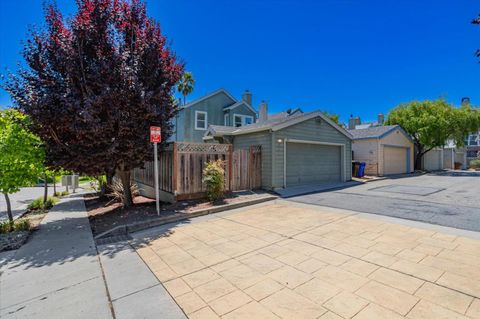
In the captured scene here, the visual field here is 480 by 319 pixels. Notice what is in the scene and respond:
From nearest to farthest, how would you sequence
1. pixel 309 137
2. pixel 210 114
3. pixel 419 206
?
pixel 419 206 < pixel 309 137 < pixel 210 114

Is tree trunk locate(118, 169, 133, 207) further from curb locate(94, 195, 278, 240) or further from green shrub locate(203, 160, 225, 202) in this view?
green shrub locate(203, 160, 225, 202)

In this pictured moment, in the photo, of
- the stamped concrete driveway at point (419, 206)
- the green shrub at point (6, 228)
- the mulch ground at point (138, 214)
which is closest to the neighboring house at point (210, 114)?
the mulch ground at point (138, 214)

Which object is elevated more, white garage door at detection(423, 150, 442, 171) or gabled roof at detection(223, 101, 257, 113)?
gabled roof at detection(223, 101, 257, 113)

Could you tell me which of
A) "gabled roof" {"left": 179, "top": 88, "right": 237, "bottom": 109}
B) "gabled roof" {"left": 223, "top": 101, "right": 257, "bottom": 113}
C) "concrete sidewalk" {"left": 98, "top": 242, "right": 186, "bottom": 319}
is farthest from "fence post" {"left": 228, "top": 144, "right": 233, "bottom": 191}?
"gabled roof" {"left": 223, "top": 101, "right": 257, "bottom": 113}

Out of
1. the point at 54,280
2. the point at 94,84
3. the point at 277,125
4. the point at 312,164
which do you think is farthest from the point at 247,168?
the point at 54,280

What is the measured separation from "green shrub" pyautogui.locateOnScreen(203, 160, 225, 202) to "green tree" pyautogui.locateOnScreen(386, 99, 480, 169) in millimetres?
19036

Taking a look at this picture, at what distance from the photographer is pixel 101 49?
603 centimetres

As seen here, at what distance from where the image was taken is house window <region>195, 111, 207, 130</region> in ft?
61.0

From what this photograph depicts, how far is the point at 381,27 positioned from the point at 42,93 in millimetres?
14597

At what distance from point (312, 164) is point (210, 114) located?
34.1ft

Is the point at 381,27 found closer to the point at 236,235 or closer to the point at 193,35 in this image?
the point at 193,35

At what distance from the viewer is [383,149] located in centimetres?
1720

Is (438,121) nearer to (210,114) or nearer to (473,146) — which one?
(210,114)

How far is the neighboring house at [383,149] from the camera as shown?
16.9 m
